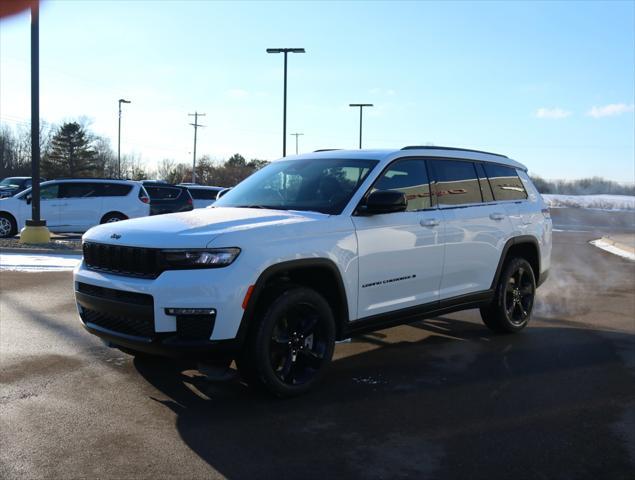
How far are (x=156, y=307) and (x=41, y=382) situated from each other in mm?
1538

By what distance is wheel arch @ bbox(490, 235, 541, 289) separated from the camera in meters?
6.72

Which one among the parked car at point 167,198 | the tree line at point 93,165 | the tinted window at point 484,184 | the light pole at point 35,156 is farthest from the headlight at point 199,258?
the tree line at point 93,165

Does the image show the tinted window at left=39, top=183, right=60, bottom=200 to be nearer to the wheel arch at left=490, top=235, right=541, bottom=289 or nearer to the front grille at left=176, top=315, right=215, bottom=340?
the wheel arch at left=490, top=235, right=541, bottom=289

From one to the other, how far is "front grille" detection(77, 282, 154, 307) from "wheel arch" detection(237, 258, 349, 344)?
26.0 inches

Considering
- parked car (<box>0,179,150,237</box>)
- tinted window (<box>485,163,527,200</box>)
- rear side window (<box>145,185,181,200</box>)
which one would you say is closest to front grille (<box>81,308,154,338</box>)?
tinted window (<box>485,163,527,200</box>)

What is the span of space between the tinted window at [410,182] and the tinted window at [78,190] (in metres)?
13.9

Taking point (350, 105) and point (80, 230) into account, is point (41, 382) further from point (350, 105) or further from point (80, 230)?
point (350, 105)

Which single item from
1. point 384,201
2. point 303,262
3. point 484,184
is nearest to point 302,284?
point 303,262

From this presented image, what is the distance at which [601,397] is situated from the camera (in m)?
4.90

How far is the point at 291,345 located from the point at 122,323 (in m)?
1.21

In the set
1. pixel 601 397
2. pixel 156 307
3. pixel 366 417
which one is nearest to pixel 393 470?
pixel 366 417

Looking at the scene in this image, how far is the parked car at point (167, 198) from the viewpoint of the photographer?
22.1m

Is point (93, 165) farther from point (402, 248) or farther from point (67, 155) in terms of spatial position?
point (402, 248)

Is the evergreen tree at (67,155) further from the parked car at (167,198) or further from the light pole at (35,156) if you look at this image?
the light pole at (35,156)
